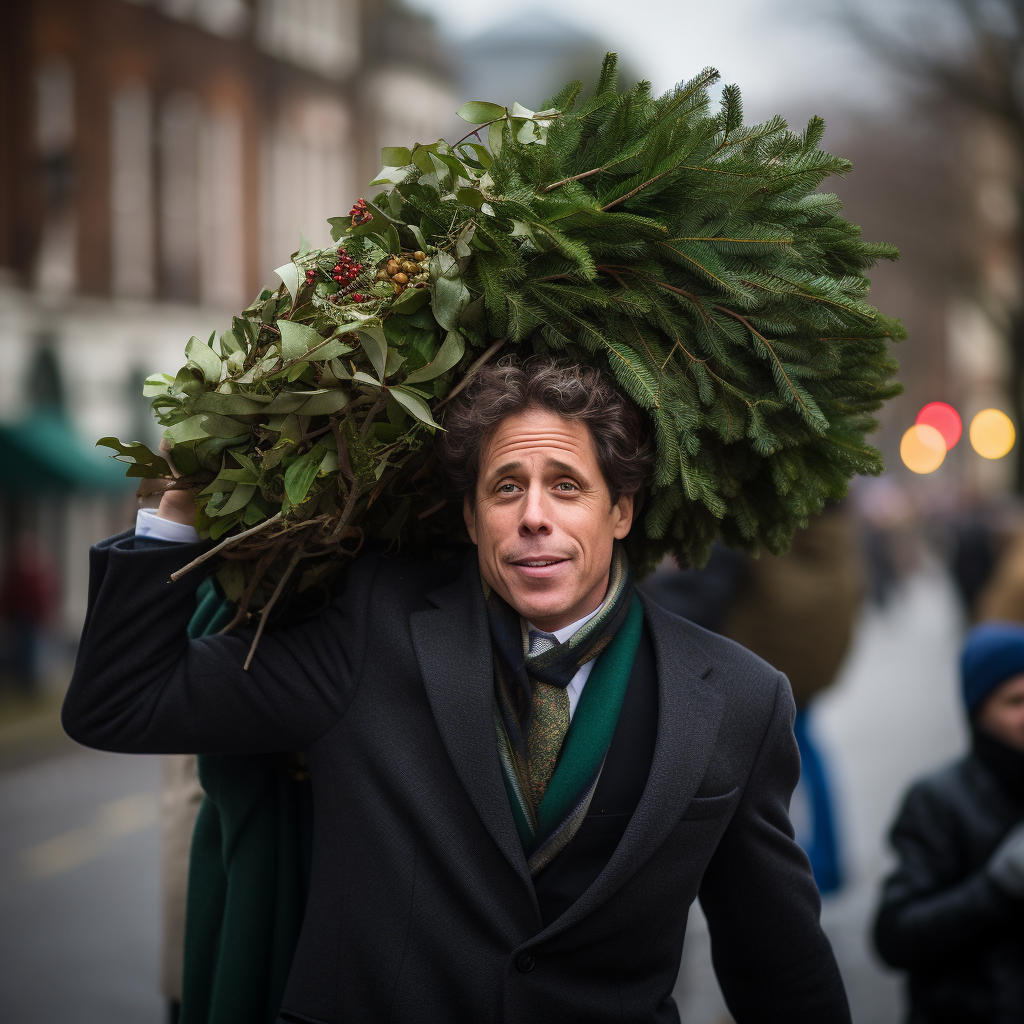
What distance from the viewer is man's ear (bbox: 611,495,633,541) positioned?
7.45ft

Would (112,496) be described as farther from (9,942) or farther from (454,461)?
(454,461)

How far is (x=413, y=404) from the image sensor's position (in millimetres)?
2092

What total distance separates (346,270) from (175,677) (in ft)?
2.64

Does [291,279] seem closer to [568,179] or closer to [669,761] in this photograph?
[568,179]

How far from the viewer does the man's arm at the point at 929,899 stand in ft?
9.87

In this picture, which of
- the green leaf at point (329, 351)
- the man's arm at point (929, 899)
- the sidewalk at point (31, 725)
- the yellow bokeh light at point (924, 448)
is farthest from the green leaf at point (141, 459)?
the yellow bokeh light at point (924, 448)

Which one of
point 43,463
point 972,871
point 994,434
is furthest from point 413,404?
point 994,434

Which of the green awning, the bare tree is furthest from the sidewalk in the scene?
the bare tree

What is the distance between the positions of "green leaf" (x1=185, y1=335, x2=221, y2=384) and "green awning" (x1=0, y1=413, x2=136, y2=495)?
13.2 meters

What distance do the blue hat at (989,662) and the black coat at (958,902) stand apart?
0.14 metres

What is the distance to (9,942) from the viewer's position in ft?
18.5

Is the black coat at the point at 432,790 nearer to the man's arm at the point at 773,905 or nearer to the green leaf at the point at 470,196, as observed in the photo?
the man's arm at the point at 773,905

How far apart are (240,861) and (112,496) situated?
15.7 metres

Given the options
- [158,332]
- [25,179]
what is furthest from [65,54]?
[158,332]
